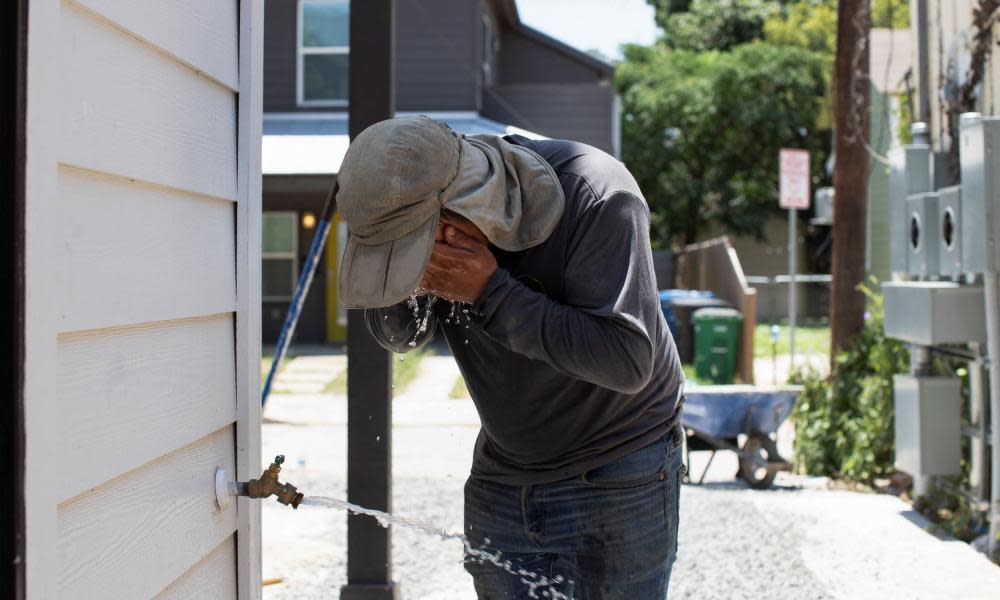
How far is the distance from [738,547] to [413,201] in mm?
3788

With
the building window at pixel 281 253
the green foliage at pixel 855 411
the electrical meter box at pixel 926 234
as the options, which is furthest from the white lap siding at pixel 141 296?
the building window at pixel 281 253

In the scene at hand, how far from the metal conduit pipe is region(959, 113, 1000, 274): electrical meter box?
12 cm

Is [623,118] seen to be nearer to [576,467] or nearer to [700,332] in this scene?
[700,332]

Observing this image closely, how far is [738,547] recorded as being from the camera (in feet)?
17.1

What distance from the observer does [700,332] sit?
1209 cm

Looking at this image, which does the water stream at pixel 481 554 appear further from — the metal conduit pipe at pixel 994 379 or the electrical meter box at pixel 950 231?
the electrical meter box at pixel 950 231

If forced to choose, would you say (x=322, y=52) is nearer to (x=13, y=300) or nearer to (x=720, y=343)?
(x=720, y=343)

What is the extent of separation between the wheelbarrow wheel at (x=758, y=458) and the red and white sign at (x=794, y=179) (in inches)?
167

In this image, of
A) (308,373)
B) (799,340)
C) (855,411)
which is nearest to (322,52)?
(308,373)

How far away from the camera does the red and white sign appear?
34.6ft

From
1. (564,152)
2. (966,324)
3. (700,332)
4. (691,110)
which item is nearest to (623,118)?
(691,110)

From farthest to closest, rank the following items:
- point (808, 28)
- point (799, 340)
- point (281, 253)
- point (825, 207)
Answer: point (808, 28) → point (799, 340) → point (281, 253) → point (825, 207)

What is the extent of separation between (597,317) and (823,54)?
84.7 feet

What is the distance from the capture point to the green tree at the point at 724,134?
24391 millimetres
